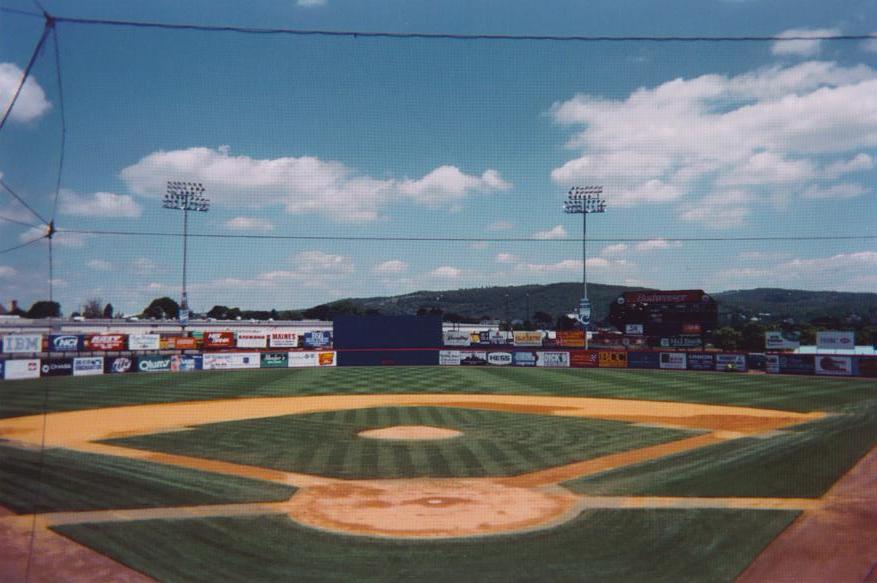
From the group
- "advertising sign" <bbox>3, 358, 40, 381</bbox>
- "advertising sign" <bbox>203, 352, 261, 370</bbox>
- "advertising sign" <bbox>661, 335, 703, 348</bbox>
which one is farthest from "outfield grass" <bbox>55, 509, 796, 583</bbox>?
"advertising sign" <bbox>661, 335, 703, 348</bbox>

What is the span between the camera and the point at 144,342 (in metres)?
46.1

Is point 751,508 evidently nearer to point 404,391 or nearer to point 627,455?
point 627,455

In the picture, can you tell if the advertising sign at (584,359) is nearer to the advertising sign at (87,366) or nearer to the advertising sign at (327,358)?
the advertising sign at (327,358)

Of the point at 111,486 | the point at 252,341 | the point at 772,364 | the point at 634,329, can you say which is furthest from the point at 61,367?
the point at 772,364

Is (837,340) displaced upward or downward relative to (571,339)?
upward

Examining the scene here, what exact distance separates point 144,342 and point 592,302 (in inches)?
3663

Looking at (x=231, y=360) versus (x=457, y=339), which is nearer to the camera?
(x=231, y=360)

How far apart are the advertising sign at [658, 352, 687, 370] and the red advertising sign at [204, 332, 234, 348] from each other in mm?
33828

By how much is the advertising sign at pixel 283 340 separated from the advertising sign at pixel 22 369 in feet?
62.1

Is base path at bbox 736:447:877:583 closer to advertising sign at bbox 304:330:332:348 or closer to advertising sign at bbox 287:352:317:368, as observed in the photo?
advertising sign at bbox 287:352:317:368

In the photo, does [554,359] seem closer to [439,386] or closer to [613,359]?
[613,359]

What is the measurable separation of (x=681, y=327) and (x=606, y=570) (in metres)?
43.5

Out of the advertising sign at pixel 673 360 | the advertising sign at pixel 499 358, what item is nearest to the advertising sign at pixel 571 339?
the advertising sign at pixel 499 358

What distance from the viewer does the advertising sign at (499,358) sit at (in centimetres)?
4909
